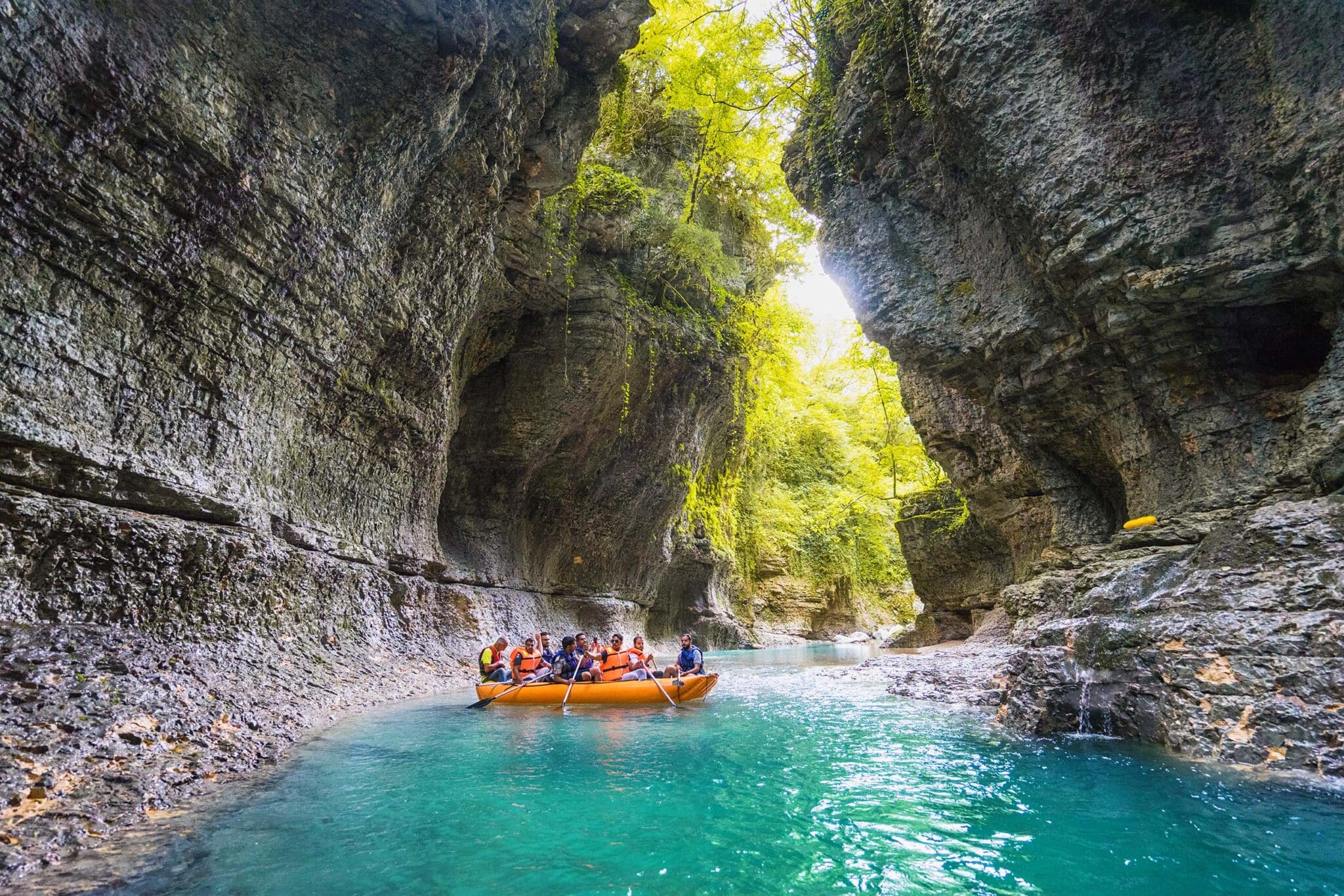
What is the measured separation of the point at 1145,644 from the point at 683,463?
13123 mm

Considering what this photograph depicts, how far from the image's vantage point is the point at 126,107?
19.0ft

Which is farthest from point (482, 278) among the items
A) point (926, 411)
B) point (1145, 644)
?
point (1145, 644)

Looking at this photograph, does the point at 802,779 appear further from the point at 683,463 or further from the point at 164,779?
the point at 683,463

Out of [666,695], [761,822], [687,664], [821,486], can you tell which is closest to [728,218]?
[687,664]

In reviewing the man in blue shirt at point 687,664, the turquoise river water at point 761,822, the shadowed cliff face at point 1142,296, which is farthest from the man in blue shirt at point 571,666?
the shadowed cliff face at point 1142,296

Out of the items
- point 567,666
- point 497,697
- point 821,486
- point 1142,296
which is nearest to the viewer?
point 1142,296

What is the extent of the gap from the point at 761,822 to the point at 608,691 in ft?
Answer: 18.2

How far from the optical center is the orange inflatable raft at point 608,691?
920cm

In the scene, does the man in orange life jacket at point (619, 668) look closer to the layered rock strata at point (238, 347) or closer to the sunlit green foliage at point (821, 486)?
the layered rock strata at point (238, 347)

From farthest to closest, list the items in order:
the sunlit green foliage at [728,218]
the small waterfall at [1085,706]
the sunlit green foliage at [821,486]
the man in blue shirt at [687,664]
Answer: the sunlit green foliage at [821,486]
the sunlit green foliage at [728,218]
the man in blue shirt at [687,664]
the small waterfall at [1085,706]

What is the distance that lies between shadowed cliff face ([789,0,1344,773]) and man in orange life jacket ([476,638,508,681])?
6.82 metres

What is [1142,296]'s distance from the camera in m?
7.00

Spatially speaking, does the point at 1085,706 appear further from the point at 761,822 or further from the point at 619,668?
the point at 619,668

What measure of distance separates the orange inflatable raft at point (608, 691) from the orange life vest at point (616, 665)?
805mm
